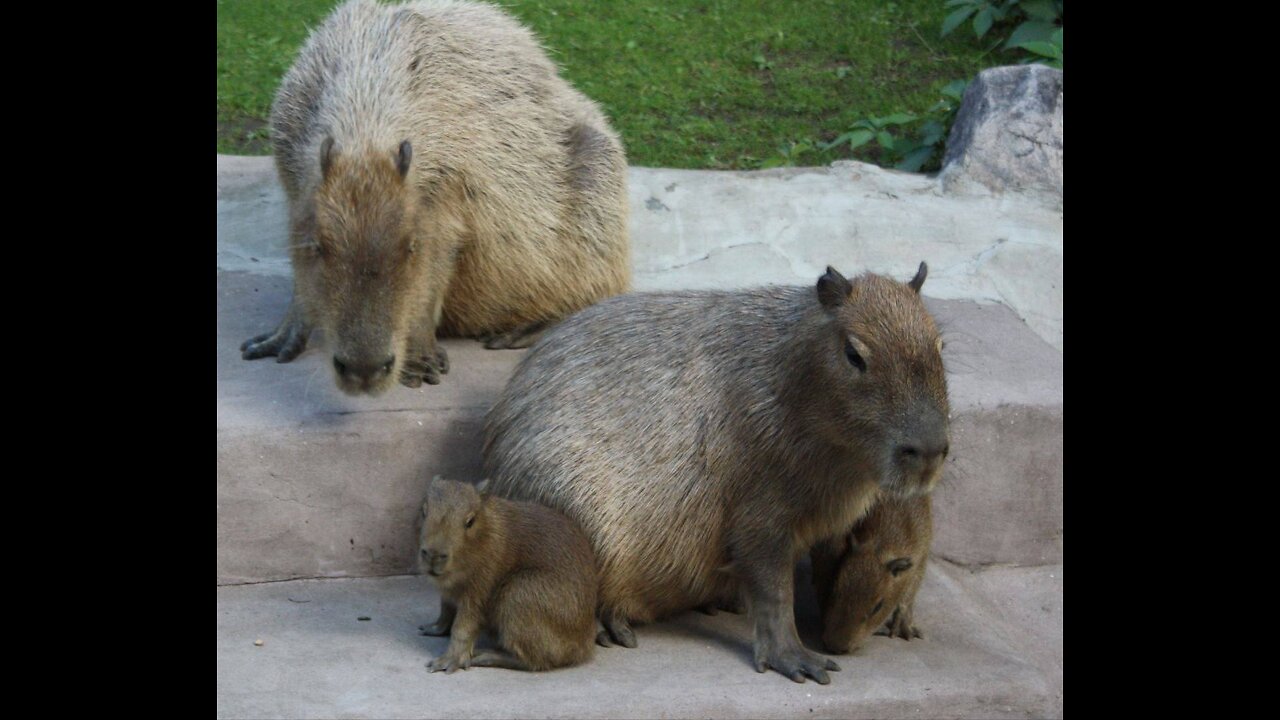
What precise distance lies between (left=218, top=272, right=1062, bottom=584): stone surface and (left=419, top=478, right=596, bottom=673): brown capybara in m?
0.72

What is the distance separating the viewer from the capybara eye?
13.4 ft

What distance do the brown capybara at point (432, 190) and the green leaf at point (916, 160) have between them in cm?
226

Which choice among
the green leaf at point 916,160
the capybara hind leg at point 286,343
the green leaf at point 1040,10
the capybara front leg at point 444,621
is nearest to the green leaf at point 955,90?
the green leaf at point 916,160

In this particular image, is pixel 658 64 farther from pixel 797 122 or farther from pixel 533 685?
pixel 533 685

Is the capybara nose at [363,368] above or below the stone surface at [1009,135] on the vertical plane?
below

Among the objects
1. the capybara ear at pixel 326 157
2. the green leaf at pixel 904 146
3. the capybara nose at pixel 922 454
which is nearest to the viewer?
the capybara nose at pixel 922 454

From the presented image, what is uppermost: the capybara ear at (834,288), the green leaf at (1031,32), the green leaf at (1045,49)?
the green leaf at (1031,32)

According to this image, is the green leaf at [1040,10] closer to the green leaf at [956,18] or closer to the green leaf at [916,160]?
the green leaf at [956,18]

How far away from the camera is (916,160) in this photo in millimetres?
7578

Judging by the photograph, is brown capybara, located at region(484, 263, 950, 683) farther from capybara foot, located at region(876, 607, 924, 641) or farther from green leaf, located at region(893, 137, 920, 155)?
green leaf, located at region(893, 137, 920, 155)

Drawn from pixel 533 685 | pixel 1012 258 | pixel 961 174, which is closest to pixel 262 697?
pixel 533 685

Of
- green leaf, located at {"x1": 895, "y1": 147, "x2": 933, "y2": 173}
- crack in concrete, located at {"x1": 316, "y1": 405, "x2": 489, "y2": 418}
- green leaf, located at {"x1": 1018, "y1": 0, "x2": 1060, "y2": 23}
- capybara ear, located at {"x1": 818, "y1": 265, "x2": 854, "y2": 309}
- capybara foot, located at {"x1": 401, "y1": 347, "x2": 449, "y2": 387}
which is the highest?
green leaf, located at {"x1": 1018, "y1": 0, "x2": 1060, "y2": 23}

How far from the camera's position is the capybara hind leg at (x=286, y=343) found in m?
5.25

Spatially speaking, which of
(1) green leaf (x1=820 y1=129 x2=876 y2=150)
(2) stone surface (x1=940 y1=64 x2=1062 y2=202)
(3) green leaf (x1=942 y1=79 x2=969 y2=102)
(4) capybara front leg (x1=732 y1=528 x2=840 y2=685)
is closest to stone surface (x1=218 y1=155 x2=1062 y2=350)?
(2) stone surface (x1=940 y1=64 x2=1062 y2=202)
